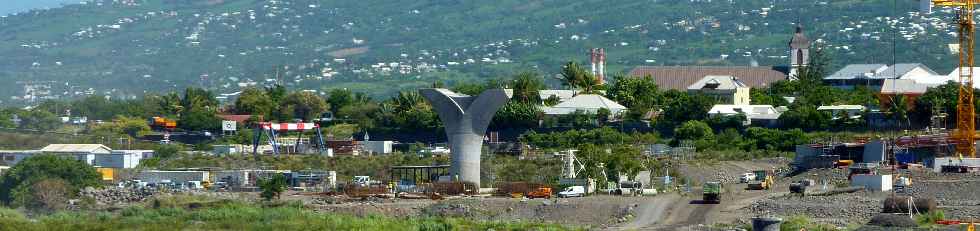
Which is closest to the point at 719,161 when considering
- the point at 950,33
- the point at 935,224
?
the point at 935,224

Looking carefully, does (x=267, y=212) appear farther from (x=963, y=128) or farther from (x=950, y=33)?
(x=950, y=33)

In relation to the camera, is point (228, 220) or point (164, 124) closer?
point (228, 220)

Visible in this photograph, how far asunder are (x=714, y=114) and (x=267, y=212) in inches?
1393

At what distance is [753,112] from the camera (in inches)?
3580

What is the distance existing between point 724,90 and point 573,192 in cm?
4283

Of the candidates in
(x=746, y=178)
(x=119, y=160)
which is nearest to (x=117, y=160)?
A: (x=119, y=160)

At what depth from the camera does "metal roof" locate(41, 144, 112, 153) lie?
82312mm

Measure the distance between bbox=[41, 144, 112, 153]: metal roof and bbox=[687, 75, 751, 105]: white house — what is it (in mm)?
31002

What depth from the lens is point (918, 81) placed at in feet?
354

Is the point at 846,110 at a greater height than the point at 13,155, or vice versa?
the point at 846,110

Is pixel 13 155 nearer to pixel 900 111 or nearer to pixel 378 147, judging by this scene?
pixel 378 147

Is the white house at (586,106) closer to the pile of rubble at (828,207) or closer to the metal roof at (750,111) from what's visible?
the metal roof at (750,111)

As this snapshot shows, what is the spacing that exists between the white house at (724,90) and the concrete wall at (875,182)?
39.8 metres

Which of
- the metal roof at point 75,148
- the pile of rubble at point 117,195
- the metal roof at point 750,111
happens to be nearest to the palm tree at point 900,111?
the metal roof at point 750,111
